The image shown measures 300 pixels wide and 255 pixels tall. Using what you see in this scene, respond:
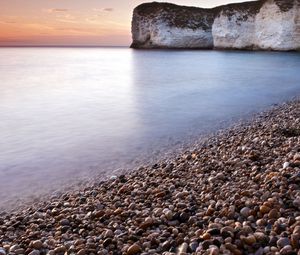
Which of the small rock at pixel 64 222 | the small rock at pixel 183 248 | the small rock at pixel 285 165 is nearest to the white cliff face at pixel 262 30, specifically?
the small rock at pixel 285 165

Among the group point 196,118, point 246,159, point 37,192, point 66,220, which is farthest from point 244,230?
point 196,118

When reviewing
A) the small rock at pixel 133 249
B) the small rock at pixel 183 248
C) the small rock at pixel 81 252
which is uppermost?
the small rock at pixel 183 248

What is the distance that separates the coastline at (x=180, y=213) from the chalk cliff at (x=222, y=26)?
53.9m

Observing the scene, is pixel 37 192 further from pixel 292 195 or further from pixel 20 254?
pixel 292 195

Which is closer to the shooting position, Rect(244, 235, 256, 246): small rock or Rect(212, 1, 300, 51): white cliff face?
Rect(244, 235, 256, 246): small rock

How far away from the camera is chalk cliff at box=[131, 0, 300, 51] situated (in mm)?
54719

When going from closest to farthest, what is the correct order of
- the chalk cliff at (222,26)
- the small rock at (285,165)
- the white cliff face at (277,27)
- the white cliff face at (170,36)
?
the small rock at (285,165), the white cliff face at (277,27), the chalk cliff at (222,26), the white cliff face at (170,36)

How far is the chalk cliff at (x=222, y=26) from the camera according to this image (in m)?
54.7

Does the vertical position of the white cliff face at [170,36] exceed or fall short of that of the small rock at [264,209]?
it exceeds it

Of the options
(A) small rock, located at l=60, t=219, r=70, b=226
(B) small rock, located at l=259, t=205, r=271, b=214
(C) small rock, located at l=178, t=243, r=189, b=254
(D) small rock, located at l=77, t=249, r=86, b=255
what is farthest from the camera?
(A) small rock, located at l=60, t=219, r=70, b=226

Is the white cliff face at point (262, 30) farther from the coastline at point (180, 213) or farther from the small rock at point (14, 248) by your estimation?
the small rock at point (14, 248)

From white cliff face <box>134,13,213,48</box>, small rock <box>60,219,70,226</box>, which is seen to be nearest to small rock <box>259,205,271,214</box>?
small rock <box>60,219,70,226</box>

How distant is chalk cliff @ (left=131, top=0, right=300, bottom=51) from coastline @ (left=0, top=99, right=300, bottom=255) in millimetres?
53866

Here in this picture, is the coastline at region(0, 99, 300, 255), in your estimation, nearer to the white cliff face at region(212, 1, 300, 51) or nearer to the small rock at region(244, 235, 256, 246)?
the small rock at region(244, 235, 256, 246)
